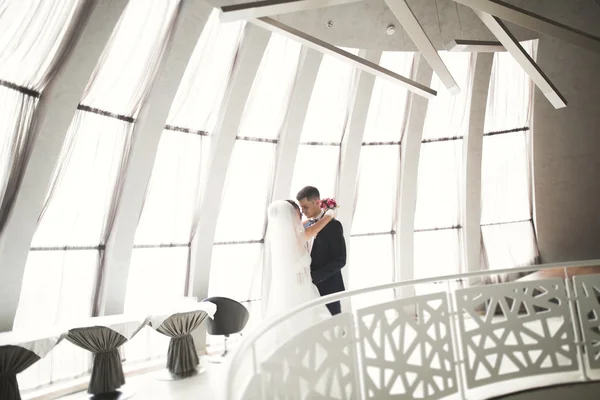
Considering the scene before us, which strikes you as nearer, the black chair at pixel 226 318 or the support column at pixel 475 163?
the black chair at pixel 226 318

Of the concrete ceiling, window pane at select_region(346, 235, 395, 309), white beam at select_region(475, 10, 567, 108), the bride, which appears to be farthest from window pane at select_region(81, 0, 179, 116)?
window pane at select_region(346, 235, 395, 309)

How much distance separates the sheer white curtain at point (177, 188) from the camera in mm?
9414

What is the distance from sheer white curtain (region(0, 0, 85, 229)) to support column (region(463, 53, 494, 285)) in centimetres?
871

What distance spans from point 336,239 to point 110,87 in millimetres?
5798

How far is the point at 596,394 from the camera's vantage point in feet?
17.4

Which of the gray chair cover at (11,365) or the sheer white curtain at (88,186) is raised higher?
the sheer white curtain at (88,186)

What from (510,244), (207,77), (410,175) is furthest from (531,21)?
(510,244)

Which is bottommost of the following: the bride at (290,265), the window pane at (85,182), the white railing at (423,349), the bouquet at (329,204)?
the white railing at (423,349)

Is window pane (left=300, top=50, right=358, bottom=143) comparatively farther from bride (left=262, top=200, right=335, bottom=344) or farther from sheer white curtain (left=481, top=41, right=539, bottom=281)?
bride (left=262, top=200, right=335, bottom=344)

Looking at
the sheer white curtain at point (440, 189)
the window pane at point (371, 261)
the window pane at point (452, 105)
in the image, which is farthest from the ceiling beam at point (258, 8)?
the window pane at point (371, 261)

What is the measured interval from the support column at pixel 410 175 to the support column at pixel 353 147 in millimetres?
1296

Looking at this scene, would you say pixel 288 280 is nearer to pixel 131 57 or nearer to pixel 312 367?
pixel 312 367

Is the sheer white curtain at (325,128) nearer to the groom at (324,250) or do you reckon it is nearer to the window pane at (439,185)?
the window pane at (439,185)

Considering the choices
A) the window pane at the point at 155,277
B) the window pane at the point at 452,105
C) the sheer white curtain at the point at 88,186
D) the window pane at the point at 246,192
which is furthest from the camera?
the window pane at the point at 452,105
